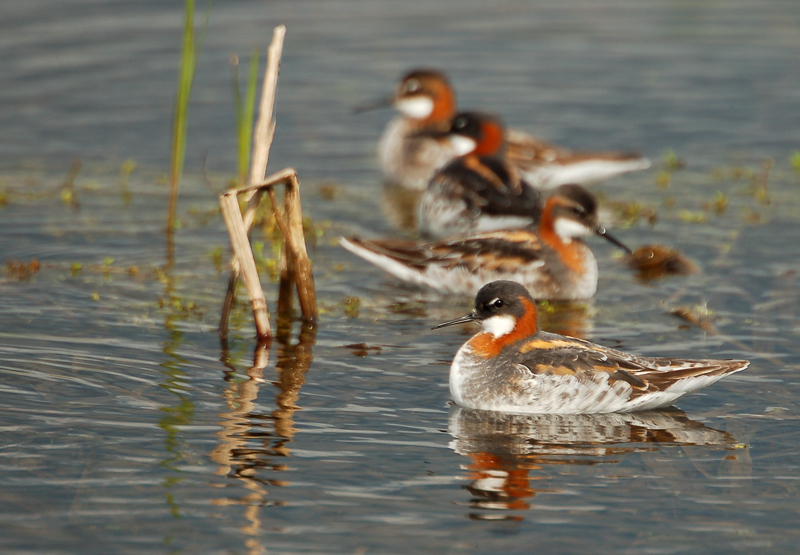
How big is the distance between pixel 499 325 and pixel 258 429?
2.12m

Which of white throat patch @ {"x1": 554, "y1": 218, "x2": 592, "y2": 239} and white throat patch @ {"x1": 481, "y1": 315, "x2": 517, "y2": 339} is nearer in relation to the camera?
white throat patch @ {"x1": 481, "y1": 315, "x2": 517, "y2": 339}

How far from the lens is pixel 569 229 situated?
482 inches

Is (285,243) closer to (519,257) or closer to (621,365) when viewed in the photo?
(519,257)

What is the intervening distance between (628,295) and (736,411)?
11.3ft

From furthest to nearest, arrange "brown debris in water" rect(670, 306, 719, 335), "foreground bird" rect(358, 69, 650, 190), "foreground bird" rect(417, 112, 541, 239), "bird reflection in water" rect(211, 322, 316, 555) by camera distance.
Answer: "foreground bird" rect(358, 69, 650, 190) → "foreground bird" rect(417, 112, 541, 239) → "brown debris in water" rect(670, 306, 719, 335) → "bird reflection in water" rect(211, 322, 316, 555)

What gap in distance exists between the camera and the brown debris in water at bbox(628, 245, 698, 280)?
40.9ft

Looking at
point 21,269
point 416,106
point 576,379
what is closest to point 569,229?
point 576,379

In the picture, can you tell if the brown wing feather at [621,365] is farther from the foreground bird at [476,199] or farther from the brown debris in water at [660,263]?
the foreground bird at [476,199]

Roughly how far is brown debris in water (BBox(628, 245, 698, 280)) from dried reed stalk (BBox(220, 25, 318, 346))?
13.2 feet

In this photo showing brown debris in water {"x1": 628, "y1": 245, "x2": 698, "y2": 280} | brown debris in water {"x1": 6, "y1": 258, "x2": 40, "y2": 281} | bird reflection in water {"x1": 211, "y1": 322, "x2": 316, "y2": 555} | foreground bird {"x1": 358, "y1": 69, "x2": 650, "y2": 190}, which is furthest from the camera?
foreground bird {"x1": 358, "y1": 69, "x2": 650, "y2": 190}

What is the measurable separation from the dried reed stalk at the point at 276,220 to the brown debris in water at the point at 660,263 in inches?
158

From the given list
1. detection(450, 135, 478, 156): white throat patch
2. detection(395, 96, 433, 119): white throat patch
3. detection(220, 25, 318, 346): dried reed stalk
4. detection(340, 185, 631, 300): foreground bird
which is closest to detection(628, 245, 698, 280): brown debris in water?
detection(340, 185, 631, 300): foreground bird

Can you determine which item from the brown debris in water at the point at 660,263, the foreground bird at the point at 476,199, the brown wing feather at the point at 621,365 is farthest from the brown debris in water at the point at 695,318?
the foreground bird at the point at 476,199

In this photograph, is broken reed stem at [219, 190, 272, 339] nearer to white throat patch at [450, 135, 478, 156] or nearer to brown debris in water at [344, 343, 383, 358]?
brown debris in water at [344, 343, 383, 358]
